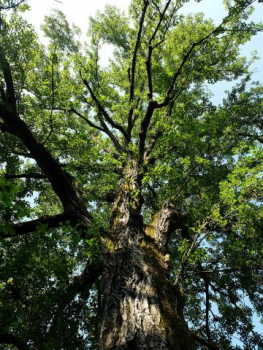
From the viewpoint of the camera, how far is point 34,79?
392 inches

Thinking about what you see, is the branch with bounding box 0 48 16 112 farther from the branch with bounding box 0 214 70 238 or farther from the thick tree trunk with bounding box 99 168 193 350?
the thick tree trunk with bounding box 99 168 193 350

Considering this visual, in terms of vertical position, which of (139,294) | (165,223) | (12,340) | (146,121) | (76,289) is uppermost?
(146,121)

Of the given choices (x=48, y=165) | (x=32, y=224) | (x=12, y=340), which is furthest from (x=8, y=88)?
(x=12, y=340)

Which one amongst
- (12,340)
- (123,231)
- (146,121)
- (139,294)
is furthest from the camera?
(146,121)

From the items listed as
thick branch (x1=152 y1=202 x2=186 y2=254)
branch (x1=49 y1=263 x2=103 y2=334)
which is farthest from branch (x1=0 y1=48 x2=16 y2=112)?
thick branch (x1=152 y1=202 x2=186 y2=254)

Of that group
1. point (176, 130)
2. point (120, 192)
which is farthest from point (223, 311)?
point (176, 130)

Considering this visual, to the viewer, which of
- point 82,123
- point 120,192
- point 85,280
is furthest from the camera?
point 82,123

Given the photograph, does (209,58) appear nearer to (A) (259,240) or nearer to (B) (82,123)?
(B) (82,123)

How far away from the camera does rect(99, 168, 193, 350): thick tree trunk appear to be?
3.07 m

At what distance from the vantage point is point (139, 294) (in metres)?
3.67

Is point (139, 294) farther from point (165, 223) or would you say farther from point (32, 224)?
point (32, 224)

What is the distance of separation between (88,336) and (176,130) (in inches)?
214

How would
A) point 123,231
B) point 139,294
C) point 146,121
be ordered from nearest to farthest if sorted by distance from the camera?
point 139,294 → point 123,231 → point 146,121

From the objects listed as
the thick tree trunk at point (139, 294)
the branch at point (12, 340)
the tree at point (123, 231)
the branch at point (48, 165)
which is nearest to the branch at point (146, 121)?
the tree at point (123, 231)
